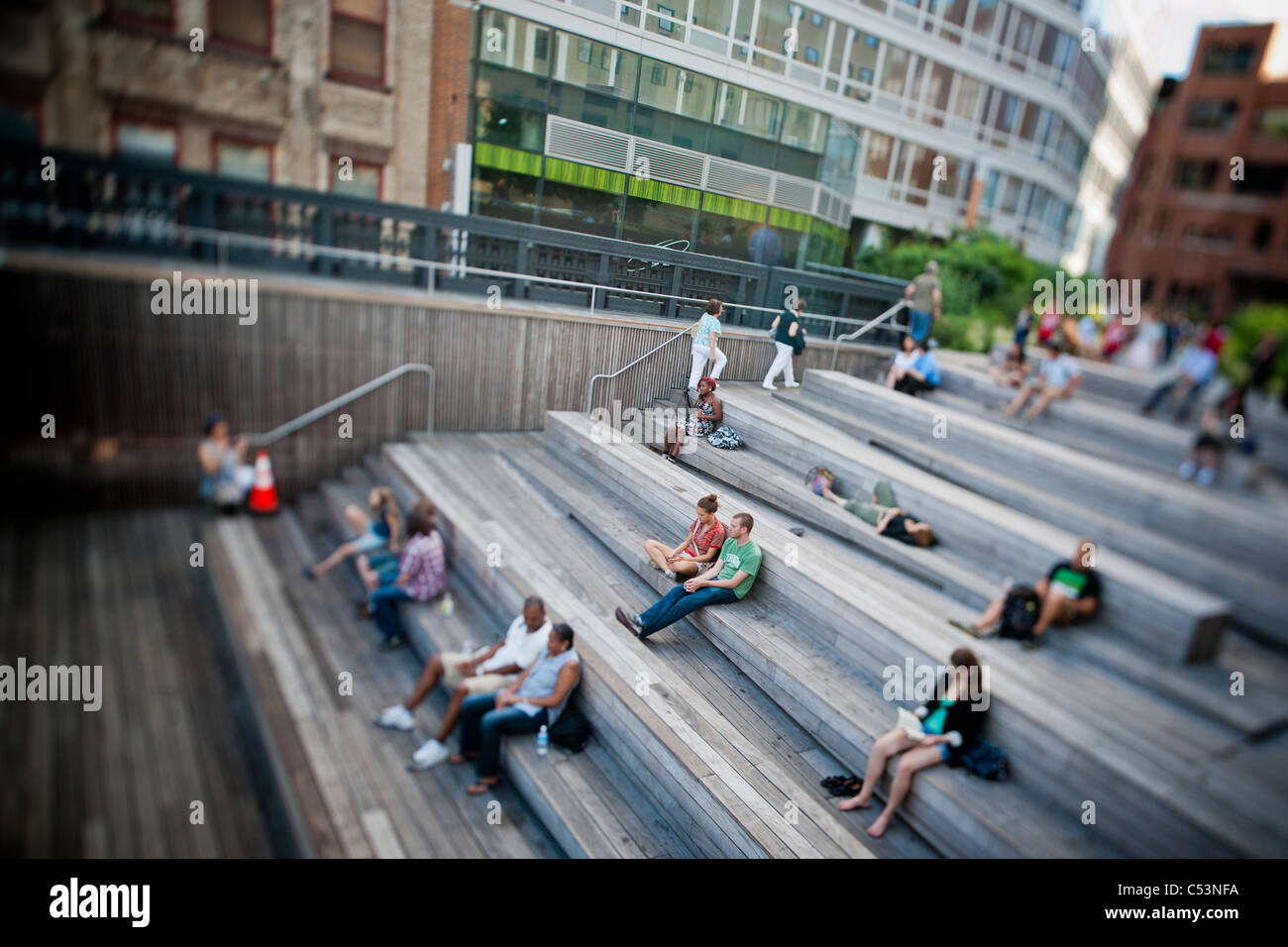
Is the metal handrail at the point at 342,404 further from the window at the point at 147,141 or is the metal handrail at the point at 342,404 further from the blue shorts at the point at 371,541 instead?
the window at the point at 147,141

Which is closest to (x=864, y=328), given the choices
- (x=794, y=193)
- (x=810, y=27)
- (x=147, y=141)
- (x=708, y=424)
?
(x=794, y=193)

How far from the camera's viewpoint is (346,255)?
8.76ft

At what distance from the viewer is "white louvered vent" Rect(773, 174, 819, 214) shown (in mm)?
3291

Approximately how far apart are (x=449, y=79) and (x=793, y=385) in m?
2.13

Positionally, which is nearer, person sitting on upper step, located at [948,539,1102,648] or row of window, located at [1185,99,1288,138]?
row of window, located at [1185,99,1288,138]

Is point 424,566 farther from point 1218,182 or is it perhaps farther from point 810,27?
point 1218,182

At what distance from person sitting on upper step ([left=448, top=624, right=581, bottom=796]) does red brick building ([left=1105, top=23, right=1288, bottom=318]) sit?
10.1 feet

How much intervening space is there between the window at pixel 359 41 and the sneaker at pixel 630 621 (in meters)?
2.90

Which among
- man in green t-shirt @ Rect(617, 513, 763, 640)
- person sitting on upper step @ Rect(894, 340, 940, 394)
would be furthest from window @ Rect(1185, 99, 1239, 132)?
man in green t-shirt @ Rect(617, 513, 763, 640)

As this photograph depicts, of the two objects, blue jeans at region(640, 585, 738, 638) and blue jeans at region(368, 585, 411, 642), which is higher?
blue jeans at region(640, 585, 738, 638)

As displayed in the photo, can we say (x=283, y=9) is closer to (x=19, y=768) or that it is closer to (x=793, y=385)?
(x=793, y=385)

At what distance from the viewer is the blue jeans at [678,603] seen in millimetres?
3494

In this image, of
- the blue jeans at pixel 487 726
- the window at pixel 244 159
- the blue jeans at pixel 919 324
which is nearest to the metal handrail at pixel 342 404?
the window at pixel 244 159

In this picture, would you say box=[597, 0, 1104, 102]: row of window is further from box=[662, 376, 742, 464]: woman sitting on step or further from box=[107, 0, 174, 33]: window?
box=[107, 0, 174, 33]: window
